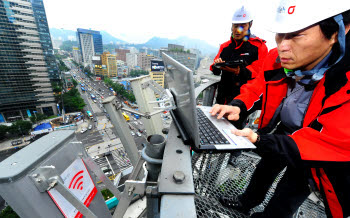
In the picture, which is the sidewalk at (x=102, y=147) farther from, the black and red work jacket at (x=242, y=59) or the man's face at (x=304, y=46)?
the man's face at (x=304, y=46)

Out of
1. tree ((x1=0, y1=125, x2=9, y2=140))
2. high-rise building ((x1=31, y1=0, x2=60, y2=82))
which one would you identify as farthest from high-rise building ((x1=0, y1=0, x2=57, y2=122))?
tree ((x1=0, y1=125, x2=9, y2=140))

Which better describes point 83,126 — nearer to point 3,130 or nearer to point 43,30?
point 3,130

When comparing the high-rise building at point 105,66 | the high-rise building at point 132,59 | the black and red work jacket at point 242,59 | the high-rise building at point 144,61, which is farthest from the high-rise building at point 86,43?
the black and red work jacket at point 242,59

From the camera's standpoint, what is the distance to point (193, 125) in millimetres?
785

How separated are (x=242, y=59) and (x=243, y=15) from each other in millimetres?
680

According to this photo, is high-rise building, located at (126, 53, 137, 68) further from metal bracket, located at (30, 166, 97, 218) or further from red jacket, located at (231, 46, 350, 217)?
red jacket, located at (231, 46, 350, 217)

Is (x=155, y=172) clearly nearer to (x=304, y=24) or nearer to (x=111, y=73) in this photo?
(x=304, y=24)

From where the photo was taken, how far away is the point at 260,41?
2482mm

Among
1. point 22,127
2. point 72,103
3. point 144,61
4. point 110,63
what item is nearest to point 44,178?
point 22,127

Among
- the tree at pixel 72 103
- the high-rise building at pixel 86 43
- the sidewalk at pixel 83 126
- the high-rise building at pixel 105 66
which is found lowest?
the sidewalk at pixel 83 126

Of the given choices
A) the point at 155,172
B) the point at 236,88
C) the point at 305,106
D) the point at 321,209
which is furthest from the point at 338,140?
the point at 236,88

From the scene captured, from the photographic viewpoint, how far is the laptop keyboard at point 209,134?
103 centimetres

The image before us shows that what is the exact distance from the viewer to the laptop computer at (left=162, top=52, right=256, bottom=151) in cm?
77

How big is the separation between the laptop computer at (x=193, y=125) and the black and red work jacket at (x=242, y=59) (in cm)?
131
